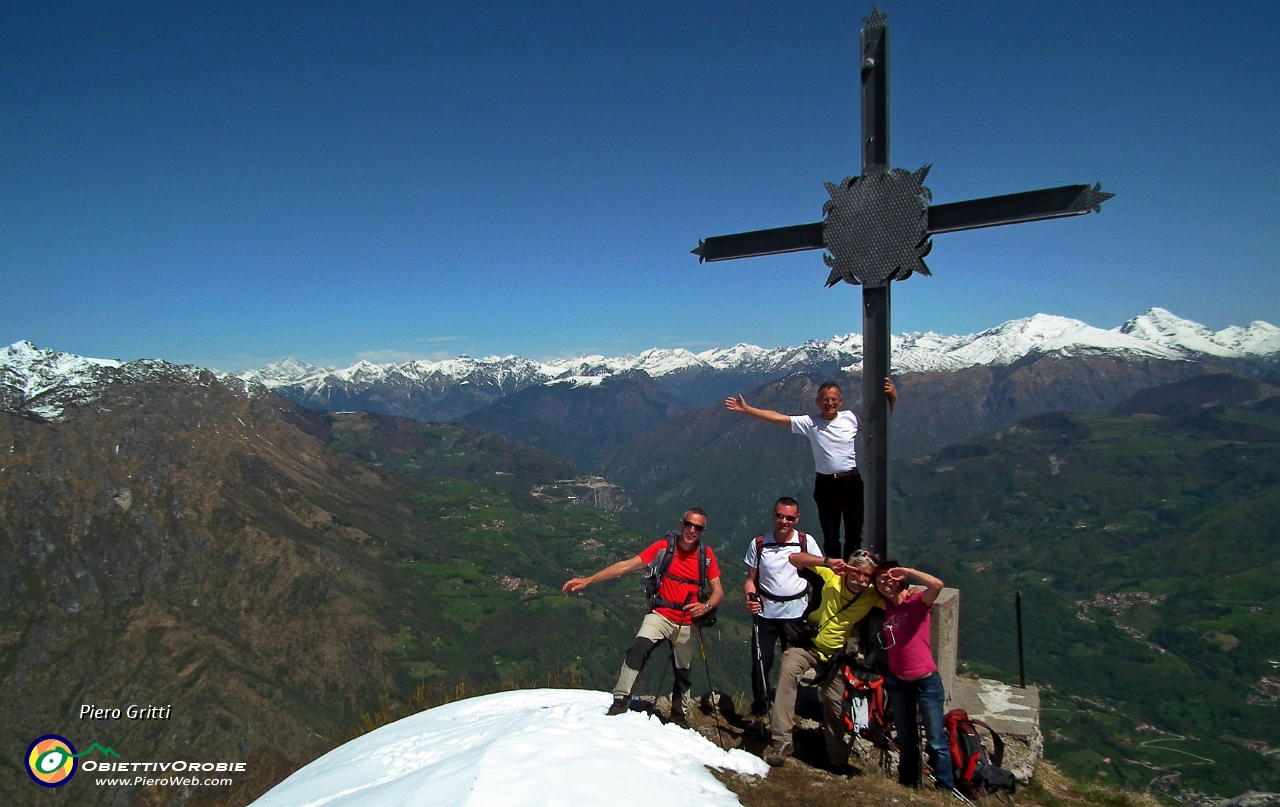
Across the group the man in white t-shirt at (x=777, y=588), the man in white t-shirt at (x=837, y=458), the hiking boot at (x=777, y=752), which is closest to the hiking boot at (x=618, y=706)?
the man in white t-shirt at (x=777, y=588)

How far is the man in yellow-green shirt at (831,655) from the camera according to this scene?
834 cm

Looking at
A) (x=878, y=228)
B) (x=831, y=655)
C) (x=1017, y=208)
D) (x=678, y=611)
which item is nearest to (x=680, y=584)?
(x=678, y=611)

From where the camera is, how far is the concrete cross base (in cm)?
929

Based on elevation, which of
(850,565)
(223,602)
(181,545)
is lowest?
(223,602)

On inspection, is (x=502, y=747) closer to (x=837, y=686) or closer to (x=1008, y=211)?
(x=837, y=686)

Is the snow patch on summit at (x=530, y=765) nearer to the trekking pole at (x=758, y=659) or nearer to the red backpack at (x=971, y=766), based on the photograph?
the trekking pole at (x=758, y=659)

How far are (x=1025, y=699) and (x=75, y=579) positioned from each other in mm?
235377

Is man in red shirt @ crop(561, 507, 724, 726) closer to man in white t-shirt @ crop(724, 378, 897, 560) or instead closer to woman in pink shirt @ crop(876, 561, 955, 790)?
man in white t-shirt @ crop(724, 378, 897, 560)

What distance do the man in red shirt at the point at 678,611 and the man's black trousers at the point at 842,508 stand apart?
5.84 feet

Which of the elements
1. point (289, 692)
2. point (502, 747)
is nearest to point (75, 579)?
point (289, 692)

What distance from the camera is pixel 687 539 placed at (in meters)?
9.48

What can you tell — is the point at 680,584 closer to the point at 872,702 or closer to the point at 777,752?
the point at 777,752

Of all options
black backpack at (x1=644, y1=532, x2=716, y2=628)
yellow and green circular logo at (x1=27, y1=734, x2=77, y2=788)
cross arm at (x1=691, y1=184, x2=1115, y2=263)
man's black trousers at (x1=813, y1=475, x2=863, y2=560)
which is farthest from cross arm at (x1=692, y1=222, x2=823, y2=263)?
yellow and green circular logo at (x1=27, y1=734, x2=77, y2=788)

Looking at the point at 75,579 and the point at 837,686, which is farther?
the point at 75,579
